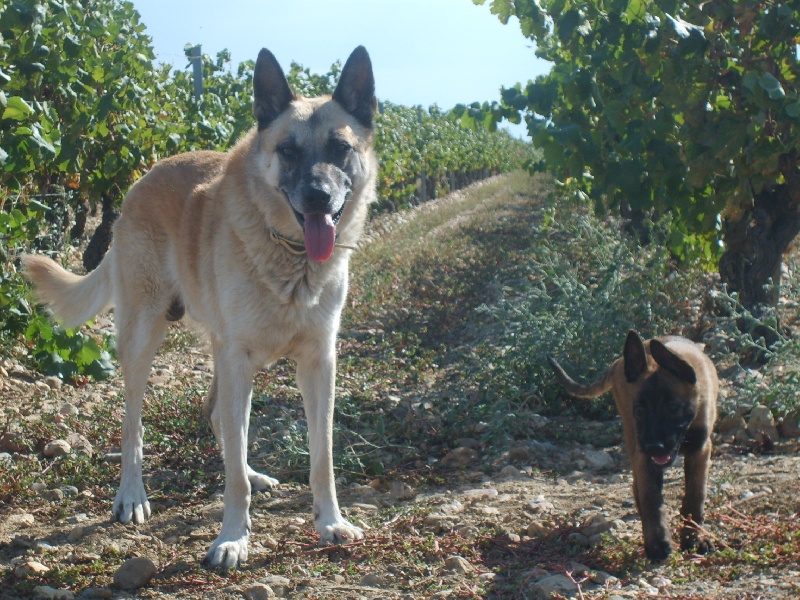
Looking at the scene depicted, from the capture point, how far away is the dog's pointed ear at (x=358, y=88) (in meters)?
4.29

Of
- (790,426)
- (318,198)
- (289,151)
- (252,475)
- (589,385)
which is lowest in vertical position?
(252,475)

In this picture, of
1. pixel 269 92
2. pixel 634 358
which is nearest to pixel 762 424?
pixel 634 358

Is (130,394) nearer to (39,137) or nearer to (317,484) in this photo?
(317,484)

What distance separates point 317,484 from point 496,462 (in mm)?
1359

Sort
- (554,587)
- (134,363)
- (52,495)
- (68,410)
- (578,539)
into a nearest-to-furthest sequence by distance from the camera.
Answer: (554,587)
(578,539)
(52,495)
(134,363)
(68,410)

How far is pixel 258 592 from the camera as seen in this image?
10.6 feet

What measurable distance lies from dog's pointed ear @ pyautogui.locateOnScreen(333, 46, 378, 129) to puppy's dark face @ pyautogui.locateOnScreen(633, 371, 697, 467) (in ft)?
6.55

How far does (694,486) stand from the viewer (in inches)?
141

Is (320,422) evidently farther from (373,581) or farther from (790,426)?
(790,426)

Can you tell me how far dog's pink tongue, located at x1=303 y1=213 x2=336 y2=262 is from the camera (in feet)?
12.7

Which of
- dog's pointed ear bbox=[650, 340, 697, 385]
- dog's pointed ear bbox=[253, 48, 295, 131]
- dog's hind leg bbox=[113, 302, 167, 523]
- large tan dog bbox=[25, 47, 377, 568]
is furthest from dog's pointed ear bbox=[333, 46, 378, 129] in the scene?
dog's pointed ear bbox=[650, 340, 697, 385]

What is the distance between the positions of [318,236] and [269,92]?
870mm

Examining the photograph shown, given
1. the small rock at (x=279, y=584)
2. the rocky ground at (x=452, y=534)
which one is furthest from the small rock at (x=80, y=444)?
the small rock at (x=279, y=584)

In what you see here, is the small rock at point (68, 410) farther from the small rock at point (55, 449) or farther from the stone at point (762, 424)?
the stone at point (762, 424)
